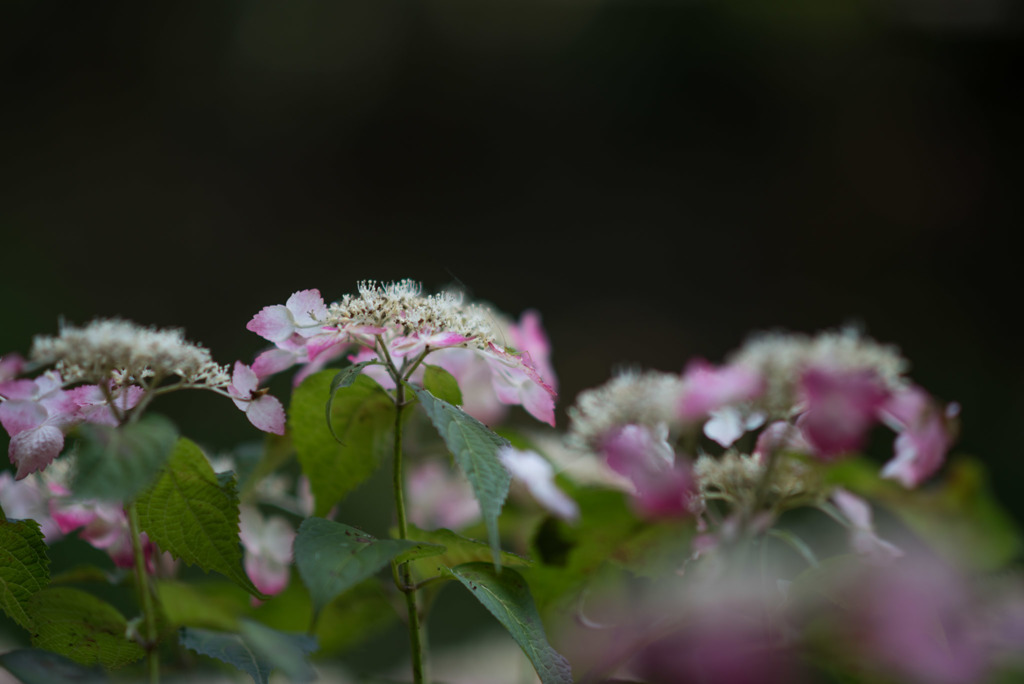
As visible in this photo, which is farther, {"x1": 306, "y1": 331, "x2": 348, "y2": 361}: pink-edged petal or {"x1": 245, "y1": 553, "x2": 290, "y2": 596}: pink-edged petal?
{"x1": 245, "y1": 553, "x2": 290, "y2": 596}: pink-edged petal

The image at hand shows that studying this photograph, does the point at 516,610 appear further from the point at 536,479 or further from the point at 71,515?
the point at 71,515

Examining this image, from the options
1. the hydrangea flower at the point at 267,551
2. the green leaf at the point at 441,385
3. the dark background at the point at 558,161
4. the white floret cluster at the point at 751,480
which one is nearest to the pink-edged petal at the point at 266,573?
the hydrangea flower at the point at 267,551

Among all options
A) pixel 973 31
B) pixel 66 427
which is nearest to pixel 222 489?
pixel 66 427

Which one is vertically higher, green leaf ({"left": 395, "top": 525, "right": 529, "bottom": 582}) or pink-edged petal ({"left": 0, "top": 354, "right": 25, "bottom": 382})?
pink-edged petal ({"left": 0, "top": 354, "right": 25, "bottom": 382})

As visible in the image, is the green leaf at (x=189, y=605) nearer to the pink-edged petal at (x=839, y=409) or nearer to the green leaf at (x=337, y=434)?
the green leaf at (x=337, y=434)

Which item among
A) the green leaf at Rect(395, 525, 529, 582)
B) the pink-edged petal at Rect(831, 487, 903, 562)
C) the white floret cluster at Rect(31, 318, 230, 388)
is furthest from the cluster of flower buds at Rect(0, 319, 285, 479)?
the pink-edged petal at Rect(831, 487, 903, 562)

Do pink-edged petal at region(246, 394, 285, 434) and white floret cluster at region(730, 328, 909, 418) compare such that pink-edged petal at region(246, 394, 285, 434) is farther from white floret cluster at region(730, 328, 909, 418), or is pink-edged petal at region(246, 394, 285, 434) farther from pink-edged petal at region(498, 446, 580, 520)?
white floret cluster at region(730, 328, 909, 418)

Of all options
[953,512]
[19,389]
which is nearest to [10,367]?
[19,389]

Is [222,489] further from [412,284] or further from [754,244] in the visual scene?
[754,244]
